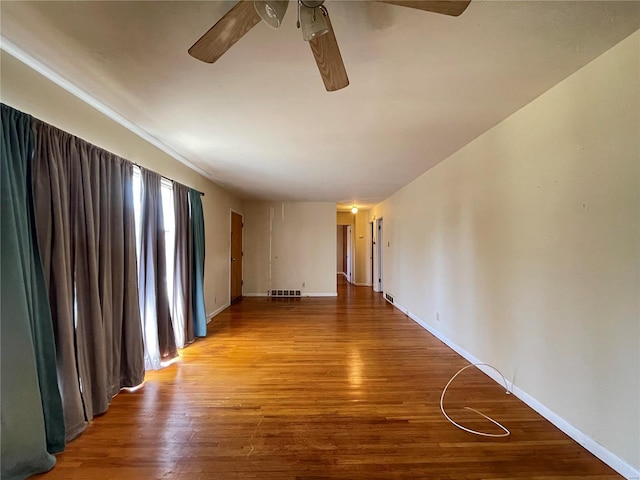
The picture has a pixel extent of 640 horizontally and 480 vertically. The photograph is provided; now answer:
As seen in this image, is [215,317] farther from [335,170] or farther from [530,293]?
[530,293]

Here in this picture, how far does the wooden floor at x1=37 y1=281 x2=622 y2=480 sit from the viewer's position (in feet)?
5.34

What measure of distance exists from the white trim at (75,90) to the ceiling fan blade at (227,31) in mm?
1202

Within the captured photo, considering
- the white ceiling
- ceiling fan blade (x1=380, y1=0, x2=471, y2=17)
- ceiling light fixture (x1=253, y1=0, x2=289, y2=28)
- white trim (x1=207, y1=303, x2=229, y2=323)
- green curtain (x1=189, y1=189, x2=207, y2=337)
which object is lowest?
white trim (x1=207, y1=303, x2=229, y2=323)

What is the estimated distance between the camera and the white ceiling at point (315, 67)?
1.37m

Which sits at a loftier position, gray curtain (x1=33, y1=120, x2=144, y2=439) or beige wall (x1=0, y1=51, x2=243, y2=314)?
beige wall (x1=0, y1=51, x2=243, y2=314)

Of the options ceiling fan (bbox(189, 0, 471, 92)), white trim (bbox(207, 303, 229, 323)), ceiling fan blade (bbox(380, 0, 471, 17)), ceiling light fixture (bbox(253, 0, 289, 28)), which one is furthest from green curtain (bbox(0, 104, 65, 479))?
white trim (bbox(207, 303, 229, 323))

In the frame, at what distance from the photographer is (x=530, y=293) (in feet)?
7.34

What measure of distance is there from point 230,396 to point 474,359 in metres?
2.55

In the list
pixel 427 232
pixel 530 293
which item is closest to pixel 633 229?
pixel 530 293

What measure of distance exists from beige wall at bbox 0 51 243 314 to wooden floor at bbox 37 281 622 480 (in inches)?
85.7

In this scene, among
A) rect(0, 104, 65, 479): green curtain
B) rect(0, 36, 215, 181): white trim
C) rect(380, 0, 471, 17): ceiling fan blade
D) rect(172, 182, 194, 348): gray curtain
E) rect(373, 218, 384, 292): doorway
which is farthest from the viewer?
rect(373, 218, 384, 292): doorway

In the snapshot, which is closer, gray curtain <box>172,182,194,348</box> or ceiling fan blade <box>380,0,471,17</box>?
ceiling fan blade <box>380,0,471,17</box>

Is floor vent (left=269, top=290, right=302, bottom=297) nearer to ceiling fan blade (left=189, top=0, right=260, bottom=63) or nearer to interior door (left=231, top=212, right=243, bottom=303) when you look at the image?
interior door (left=231, top=212, right=243, bottom=303)

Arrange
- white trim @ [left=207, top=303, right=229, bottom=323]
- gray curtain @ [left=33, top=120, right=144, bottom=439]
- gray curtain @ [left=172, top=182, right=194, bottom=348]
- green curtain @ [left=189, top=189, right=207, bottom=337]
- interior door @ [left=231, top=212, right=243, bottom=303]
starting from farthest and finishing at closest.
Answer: interior door @ [left=231, top=212, right=243, bottom=303] → white trim @ [left=207, top=303, right=229, bottom=323] → green curtain @ [left=189, top=189, right=207, bottom=337] → gray curtain @ [left=172, top=182, right=194, bottom=348] → gray curtain @ [left=33, top=120, right=144, bottom=439]
